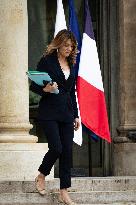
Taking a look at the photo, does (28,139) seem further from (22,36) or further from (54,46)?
(54,46)

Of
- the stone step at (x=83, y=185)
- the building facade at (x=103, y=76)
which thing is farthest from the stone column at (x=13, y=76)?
the stone step at (x=83, y=185)

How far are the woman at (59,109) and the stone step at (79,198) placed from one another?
398mm

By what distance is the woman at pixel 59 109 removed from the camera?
8.56 m

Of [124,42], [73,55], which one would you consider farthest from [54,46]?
[124,42]

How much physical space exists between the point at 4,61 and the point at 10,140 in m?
1.18

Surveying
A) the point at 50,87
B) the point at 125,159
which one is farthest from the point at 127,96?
the point at 50,87

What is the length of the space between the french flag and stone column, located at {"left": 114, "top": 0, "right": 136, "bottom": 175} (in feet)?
1.93

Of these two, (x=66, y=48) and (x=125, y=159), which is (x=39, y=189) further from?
(x=125, y=159)

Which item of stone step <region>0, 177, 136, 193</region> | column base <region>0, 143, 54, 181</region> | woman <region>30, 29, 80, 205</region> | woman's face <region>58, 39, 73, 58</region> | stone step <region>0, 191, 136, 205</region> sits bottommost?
stone step <region>0, 191, 136, 205</region>

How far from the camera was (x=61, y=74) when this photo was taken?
875cm

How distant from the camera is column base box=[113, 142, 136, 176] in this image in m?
12.4

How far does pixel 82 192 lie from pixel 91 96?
2.64 metres

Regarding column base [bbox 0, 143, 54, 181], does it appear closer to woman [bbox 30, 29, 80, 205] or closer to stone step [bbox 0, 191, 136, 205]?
stone step [bbox 0, 191, 136, 205]

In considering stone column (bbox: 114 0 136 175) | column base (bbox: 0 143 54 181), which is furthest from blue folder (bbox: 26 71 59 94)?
stone column (bbox: 114 0 136 175)
